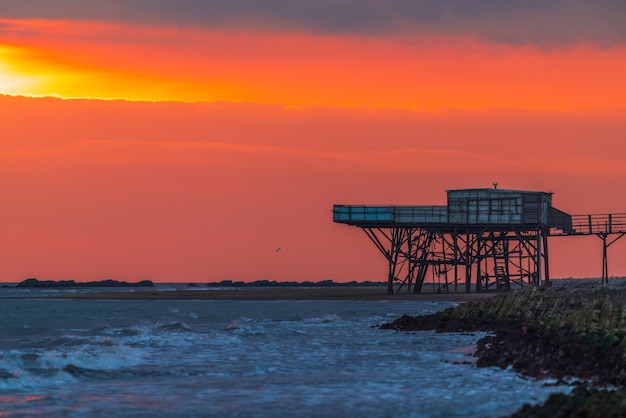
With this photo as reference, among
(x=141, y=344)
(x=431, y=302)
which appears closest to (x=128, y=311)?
(x=431, y=302)

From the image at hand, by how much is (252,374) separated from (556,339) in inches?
317

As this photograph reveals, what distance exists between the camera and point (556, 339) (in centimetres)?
2730

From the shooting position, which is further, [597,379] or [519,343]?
[519,343]

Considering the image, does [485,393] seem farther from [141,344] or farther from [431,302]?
[431,302]

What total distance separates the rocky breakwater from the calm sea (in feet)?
2.94

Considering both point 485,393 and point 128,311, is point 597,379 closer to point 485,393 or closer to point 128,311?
point 485,393

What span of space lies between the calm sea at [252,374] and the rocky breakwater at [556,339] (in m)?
0.90

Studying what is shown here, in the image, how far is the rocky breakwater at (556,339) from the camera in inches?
658

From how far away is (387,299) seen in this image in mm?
70812

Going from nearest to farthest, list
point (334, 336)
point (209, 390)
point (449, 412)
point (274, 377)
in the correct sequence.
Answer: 1. point (449, 412)
2. point (209, 390)
3. point (274, 377)
4. point (334, 336)

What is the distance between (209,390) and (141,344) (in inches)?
514

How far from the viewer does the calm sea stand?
1952 cm

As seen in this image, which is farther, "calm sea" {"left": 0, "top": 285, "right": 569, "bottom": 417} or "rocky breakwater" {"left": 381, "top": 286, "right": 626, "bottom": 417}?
"calm sea" {"left": 0, "top": 285, "right": 569, "bottom": 417}

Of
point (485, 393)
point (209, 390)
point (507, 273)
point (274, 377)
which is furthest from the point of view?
point (507, 273)
